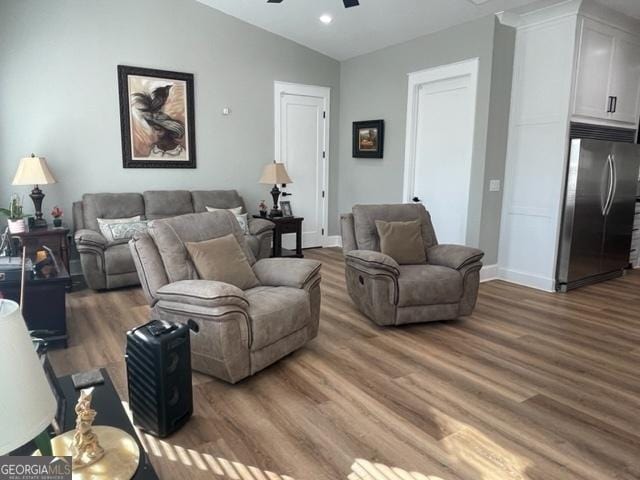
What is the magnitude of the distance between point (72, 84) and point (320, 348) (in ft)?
13.0

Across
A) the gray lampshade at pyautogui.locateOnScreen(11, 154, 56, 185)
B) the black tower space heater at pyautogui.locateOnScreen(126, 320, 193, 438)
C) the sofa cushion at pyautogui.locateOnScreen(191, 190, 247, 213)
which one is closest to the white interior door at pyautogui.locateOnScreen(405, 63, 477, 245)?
the sofa cushion at pyautogui.locateOnScreen(191, 190, 247, 213)

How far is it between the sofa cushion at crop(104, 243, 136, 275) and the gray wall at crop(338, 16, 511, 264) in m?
3.36

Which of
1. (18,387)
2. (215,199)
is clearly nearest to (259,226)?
(215,199)

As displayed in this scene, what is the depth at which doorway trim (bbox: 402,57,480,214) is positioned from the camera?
189 inches

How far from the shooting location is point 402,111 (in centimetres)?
570

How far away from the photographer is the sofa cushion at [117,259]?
14.4 feet

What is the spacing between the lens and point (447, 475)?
1929 mm

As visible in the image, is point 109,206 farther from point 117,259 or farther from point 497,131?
point 497,131

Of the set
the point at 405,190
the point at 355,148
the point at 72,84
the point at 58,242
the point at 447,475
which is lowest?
the point at 447,475

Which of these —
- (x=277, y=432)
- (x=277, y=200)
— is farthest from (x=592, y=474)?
(x=277, y=200)

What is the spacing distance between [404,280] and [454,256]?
0.57 m

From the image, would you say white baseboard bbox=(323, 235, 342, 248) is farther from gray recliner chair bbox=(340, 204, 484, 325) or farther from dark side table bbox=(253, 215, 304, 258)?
gray recliner chair bbox=(340, 204, 484, 325)

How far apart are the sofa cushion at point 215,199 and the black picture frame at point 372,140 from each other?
1883 millimetres

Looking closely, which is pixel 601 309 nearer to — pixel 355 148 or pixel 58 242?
pixel 355 148
